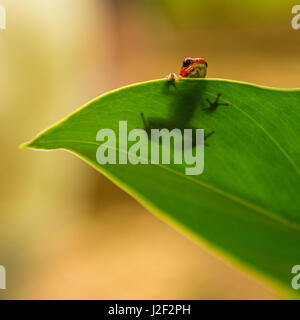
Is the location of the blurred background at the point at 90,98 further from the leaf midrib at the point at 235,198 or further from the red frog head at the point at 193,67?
the leaf midrib at the point at 235,198

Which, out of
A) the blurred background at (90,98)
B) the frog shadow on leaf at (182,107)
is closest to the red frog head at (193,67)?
the frog shadow on leaf at (182,107)

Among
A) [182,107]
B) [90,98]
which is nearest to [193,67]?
[182,107]

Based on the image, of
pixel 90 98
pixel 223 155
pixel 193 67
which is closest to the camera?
pixel 223 155

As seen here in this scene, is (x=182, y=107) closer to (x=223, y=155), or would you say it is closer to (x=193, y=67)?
(x=223, y=155)

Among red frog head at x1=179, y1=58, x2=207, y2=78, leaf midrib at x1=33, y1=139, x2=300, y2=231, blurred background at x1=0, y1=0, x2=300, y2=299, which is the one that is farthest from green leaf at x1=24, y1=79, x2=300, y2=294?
blurred background at x1=0, y1=0, x2=300, y2=299

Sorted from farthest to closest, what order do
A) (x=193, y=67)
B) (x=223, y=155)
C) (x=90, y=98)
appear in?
(x=90, y=98) → (x=193, y=67) → (x=223, y=155)

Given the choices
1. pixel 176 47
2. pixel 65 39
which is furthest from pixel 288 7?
pixel 65 39

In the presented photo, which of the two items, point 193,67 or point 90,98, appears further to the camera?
point 90,98
